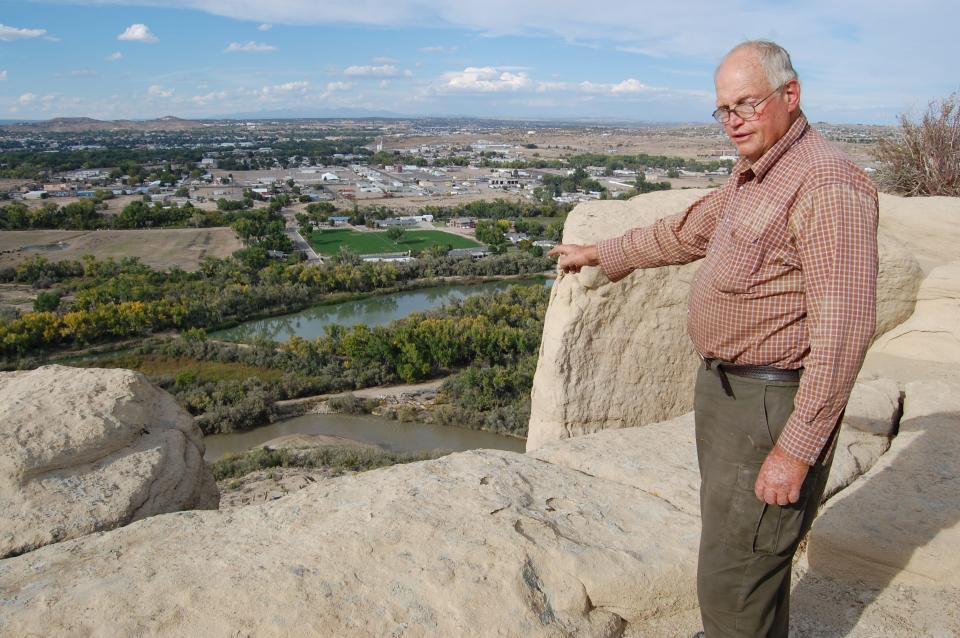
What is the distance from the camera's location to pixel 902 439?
3.71 metres

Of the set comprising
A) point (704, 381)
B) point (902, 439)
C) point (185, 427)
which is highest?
point (704, 381)

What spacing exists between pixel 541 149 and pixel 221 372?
117346 millimetres

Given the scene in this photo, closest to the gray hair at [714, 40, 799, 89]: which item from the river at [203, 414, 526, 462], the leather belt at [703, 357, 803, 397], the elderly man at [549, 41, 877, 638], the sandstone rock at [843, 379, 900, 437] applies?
the elderly man at [549, 41, 877, 638]

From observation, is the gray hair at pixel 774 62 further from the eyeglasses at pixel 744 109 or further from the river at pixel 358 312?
the river at pixel 358 312

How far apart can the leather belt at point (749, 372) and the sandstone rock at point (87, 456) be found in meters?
2.96

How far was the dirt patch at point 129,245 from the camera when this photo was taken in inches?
1571

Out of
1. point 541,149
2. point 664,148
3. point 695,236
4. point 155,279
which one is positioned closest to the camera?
point 695,236

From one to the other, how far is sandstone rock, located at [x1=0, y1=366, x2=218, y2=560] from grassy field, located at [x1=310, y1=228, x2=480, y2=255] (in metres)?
38.5

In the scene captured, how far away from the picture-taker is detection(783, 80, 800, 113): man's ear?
6.42 feet

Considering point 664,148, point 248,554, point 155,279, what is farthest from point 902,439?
point 664,148

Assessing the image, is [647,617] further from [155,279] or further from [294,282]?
[155,279]

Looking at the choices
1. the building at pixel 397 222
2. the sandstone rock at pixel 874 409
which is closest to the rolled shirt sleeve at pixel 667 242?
the sandstone rock at pixel 874 409

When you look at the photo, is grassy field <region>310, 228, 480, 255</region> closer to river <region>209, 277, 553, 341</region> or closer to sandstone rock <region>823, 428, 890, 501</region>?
river <region>209, 277, 553, 341</region>

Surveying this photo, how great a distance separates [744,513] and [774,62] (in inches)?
50.2
